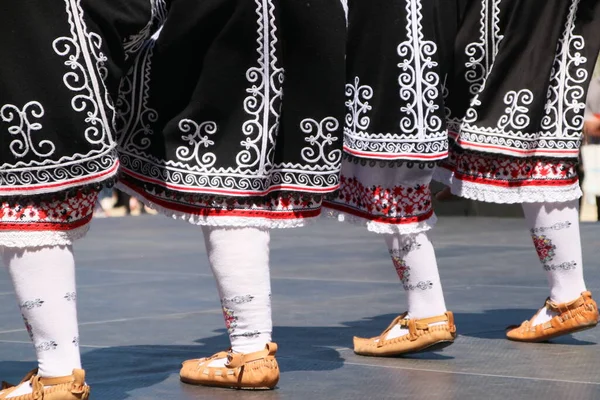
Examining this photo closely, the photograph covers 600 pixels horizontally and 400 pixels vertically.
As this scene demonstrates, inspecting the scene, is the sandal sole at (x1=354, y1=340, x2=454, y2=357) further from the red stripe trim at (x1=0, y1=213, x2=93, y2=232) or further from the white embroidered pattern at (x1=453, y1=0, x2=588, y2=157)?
the red stripe trim at (x1=0, y1=213, x2=93, y2=232)

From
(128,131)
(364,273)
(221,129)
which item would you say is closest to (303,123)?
(221,129)

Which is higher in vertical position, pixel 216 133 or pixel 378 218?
pixel 216 133

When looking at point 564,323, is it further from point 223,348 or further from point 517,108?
point 223,348

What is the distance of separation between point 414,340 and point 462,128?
23.7 inches

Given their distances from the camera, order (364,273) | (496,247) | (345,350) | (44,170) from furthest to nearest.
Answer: (496,247) < (364,273) < (345,350) < (44,170)

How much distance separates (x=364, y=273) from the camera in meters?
5.38

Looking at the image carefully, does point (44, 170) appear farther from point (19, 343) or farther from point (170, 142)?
point (19, 343)

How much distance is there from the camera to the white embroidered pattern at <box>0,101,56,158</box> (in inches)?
96.3

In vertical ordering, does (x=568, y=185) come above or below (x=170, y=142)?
below

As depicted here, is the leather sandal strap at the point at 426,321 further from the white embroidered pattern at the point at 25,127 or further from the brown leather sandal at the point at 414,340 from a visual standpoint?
the white embroidered pattern at the point at 25,127

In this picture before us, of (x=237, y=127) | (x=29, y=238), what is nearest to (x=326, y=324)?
(x=237, y=127)

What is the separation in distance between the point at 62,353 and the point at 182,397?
31 centimetres

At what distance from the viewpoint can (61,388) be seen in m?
2.54

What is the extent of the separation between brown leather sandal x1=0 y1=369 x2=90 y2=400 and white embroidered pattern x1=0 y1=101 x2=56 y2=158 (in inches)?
18.2
